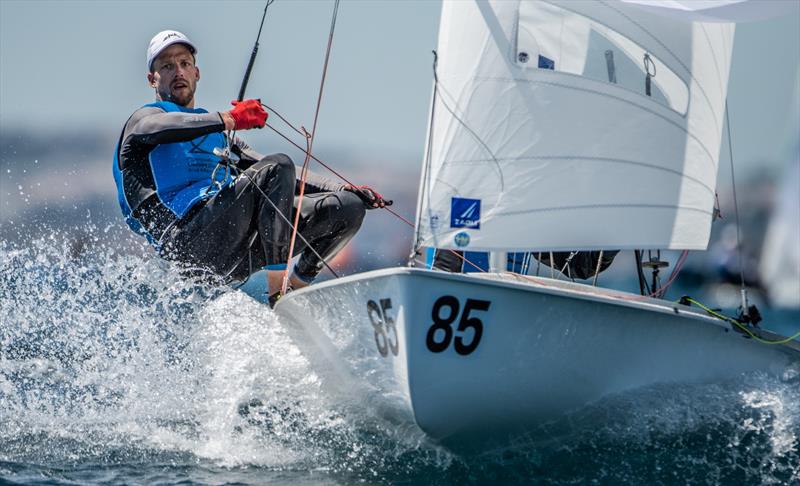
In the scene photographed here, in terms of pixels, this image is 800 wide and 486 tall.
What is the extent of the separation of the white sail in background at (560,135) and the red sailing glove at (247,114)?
81 centimetres

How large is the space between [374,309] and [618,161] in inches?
49.5

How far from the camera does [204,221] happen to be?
173 inches

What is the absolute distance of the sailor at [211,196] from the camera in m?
4.35

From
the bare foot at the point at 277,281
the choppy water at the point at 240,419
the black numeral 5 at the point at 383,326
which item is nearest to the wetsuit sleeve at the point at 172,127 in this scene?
the choppy water at the point at 240,419

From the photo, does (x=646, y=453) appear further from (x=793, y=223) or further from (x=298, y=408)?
(x=298, y=408)

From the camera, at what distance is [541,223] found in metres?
3.89

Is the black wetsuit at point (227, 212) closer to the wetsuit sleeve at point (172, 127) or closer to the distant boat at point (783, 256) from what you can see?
the wetsuit sleeve at point (172, 127)

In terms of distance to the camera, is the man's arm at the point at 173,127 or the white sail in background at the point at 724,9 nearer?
the man's arm at the point at 173,127

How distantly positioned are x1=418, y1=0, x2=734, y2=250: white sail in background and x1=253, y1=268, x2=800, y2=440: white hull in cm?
43

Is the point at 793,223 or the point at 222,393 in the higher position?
the point at 793,223

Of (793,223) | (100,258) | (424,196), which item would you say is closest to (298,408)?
(424,196)

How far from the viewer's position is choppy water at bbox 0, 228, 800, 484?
12.0 ft

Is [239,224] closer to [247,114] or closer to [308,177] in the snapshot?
[247,114]

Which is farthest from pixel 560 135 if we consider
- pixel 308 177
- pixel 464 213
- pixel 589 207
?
pixel 308 177
